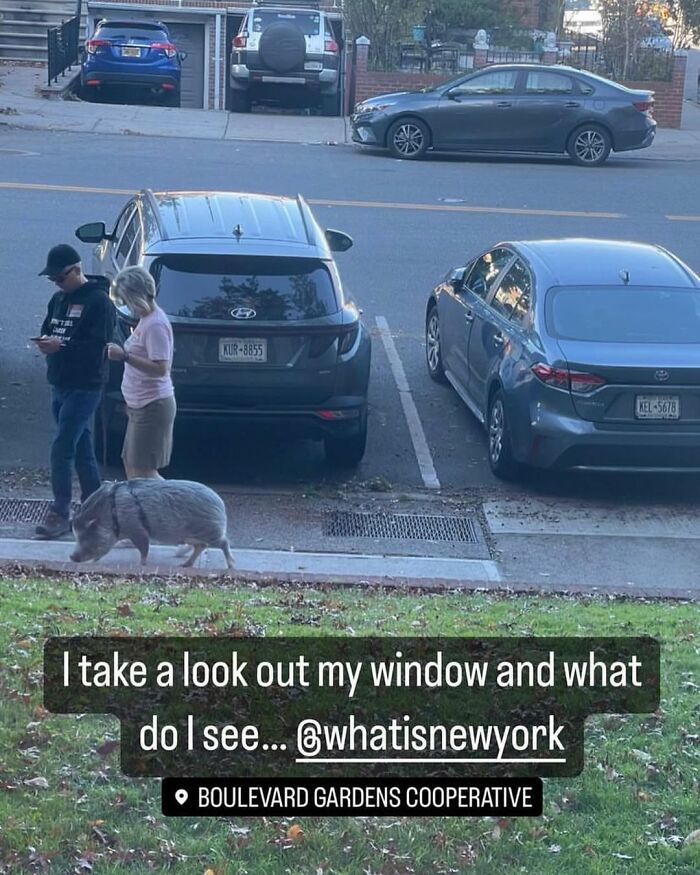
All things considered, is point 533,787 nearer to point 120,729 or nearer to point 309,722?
point 309,722

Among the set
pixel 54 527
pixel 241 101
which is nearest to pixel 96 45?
pixel 241 101

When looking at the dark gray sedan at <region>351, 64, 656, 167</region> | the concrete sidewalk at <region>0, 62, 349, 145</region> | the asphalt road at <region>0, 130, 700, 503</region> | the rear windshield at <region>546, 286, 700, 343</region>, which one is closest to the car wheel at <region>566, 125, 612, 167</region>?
the dark gray sedan at <region>351, 64, 656, 167</region>

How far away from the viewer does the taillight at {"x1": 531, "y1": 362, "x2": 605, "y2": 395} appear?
9.42 meters

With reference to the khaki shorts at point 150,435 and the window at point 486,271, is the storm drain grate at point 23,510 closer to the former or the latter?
the khaki shorts at point 150,435

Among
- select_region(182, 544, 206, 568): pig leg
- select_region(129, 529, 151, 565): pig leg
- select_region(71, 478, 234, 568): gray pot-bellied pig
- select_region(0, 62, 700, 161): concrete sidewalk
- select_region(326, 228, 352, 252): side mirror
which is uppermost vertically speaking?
select_region(326, 228, 352, 252): side mirror

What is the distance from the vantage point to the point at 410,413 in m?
11.6

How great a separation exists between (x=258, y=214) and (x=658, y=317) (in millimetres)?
2932

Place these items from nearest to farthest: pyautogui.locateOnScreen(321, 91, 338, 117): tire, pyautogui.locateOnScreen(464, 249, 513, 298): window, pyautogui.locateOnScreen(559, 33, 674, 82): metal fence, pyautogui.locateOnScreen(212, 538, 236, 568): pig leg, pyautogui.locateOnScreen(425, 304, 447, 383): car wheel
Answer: pyautogui.locateOnScreen(212, 538, 236, 568): pig leg → pyautogui.locateOnScreen(464, 249, 513, 298): window → pyautogui.locateOnScreen(425, 304, 447, 383): car wheel → pyautogui.locateOnScreen(321, 91, 338, 117): tire → pyautogui.locateOnScreen(559, 33, 674, 82): metal fence

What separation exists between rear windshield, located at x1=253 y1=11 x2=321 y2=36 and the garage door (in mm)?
4656

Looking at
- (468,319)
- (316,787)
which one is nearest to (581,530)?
(468,319)

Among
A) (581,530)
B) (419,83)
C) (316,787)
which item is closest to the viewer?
(316,787)

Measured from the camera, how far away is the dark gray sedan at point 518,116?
23.5m

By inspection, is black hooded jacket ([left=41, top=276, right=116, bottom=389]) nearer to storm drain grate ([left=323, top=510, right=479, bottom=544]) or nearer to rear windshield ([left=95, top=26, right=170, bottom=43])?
storm drain grate ([left=323, top=510, right=479, bottom=544])

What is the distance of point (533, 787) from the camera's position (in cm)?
448
